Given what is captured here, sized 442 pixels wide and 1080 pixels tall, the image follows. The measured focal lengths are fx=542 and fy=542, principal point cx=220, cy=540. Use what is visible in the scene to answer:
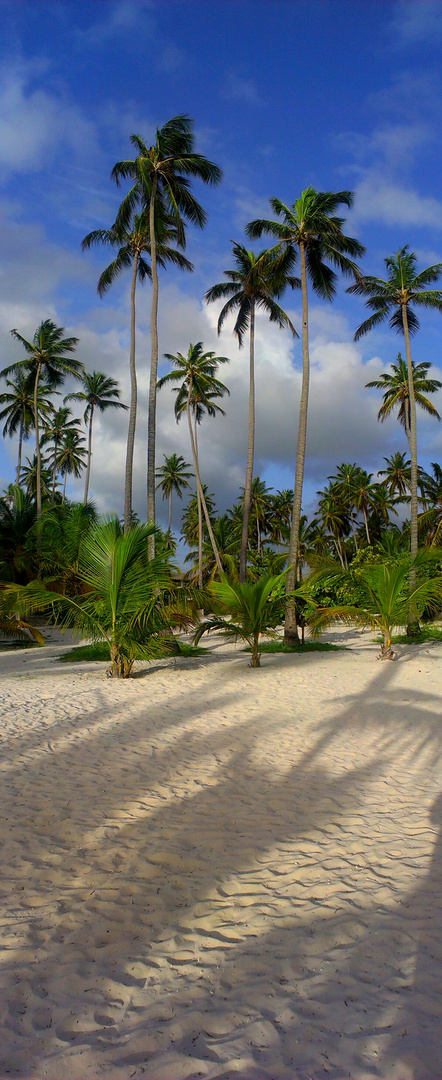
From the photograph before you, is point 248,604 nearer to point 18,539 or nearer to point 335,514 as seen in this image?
point 18,539

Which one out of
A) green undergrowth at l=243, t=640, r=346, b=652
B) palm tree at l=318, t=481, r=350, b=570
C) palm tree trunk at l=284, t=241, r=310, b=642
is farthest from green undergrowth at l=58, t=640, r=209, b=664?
palm tree at l=318, t=481, r=350, b=570

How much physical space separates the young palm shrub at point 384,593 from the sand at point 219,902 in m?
6.20

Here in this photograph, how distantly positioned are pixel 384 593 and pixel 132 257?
59.0 feet

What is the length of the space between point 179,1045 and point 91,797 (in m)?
2.78

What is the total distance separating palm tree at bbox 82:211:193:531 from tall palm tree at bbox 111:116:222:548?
722 mm

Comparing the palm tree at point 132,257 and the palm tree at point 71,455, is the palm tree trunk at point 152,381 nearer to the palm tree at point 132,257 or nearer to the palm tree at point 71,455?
the palm tree at point 132,257

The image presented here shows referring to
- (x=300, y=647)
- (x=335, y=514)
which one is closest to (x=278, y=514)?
(x=335, y=514)

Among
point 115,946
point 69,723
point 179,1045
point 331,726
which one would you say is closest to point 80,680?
point 69,723

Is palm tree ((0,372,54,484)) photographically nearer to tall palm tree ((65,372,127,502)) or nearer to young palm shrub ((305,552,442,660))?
tall palm tree ((65,372,127,502))

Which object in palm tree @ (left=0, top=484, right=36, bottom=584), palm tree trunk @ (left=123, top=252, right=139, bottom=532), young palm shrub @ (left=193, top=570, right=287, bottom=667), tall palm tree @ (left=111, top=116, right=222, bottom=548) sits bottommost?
young palm shrub @ (left=193, top=570, right=287, bottom=667)

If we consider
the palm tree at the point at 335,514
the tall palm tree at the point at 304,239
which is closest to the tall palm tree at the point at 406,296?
the tall palm tree at the point at 304,239

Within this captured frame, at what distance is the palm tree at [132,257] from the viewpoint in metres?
20.3

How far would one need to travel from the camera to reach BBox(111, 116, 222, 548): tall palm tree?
17.8m

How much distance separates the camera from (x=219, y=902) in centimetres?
328
